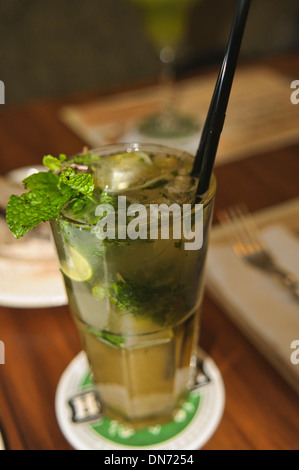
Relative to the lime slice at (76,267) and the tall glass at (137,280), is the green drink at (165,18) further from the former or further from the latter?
the lime slice at (76,267)

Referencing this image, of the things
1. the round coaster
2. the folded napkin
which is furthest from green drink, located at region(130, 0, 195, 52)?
the round coaster

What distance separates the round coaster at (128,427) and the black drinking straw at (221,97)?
0.31m

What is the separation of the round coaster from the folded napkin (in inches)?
3.6

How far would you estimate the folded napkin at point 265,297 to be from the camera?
24.8 inches

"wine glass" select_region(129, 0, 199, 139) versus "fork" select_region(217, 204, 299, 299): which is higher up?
"wine glass" select_region(129, 0, 199, 139)

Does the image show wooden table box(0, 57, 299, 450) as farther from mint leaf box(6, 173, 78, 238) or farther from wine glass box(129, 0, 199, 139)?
wine glass box(129, 0, 199, 139)

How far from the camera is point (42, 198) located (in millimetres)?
455

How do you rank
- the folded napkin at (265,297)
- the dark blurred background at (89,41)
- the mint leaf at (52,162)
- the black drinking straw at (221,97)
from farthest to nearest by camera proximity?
1. the dark blurred background at (89,41)
2. the folded napkin at (265,297)
3. the mint leaf at (52,162)
4. the black drinking straw at (221,97)

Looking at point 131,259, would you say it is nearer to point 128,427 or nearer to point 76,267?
point 76,267

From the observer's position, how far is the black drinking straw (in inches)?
16.1

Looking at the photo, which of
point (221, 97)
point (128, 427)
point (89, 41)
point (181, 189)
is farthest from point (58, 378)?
point (89, 41)

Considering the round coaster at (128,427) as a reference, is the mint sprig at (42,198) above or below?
above

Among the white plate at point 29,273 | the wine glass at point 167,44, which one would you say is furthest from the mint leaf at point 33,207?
the wine glass at point 167,44
